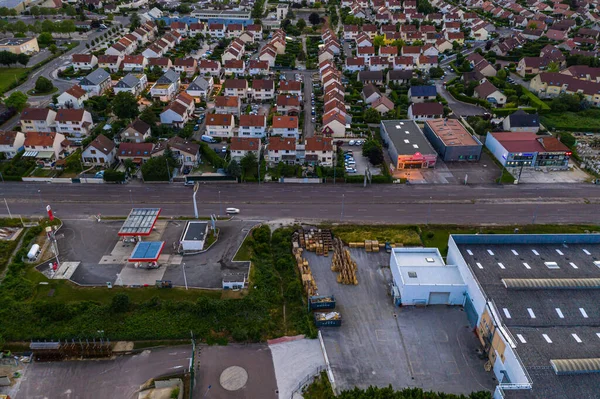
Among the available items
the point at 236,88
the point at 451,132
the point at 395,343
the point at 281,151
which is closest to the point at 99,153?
the point at 281,151

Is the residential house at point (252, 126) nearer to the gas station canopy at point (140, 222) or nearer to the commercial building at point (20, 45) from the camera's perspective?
the gas station canopy at point (140, 222)

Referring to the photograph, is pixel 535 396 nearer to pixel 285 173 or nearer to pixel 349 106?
pixel 285 173

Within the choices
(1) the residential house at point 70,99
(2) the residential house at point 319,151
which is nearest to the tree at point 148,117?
(1) the residential house at point 70,99

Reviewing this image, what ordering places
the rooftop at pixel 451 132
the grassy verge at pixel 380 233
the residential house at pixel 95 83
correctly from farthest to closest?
the residential house at pixel 95 83 < the rooftop at pixel 451 132 < the grassy verge at pixel 380 233

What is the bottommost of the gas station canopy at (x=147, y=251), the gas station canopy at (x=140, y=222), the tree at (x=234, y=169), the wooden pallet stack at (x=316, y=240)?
the wooden pallet stack at (x=316, y=240)

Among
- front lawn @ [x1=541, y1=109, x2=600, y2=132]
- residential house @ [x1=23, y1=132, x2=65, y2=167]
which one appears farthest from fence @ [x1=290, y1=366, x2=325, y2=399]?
front lawn @ [x1=541, y1=109, x2=600, y2=132]

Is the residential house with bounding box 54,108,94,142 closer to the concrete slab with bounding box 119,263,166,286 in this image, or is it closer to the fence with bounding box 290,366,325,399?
the concrete slab with bounding box 119,263,166,286

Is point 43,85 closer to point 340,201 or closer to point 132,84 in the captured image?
point 132,84
